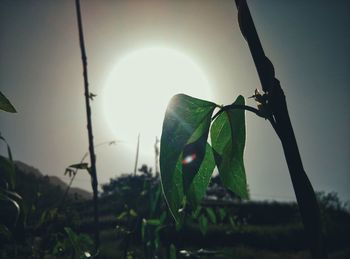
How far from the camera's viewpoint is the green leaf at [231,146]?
38 cm

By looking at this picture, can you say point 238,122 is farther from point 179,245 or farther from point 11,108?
point 179,245

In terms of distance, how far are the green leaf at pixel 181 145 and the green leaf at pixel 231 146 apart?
0.13ft

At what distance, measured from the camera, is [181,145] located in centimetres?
32

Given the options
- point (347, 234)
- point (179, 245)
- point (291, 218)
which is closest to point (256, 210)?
point (291, 218)

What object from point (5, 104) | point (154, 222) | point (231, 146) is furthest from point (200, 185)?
point (154, 222)

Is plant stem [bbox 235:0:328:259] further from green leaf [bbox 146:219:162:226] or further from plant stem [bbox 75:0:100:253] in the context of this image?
green leaf [bbox 146:219:162:226]

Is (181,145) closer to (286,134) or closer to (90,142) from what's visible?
(286,134)

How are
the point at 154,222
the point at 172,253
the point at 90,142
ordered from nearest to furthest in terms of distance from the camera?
1. the point at 90,142
2. the point at 172,253
3. the point at 154,222

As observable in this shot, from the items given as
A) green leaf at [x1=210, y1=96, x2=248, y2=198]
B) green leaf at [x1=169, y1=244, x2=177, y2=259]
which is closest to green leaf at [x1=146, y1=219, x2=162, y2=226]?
green leaf at [x1=169, y1=244, x2=177, y2=259]

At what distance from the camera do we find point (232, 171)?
395 mm

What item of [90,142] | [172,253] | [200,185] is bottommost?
[172,253]

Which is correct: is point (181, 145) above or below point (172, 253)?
above

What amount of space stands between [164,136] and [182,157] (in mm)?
34

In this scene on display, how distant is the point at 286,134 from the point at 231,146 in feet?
0.39
